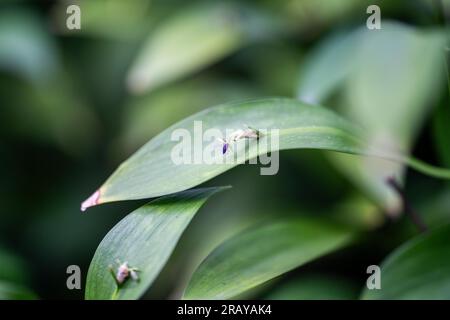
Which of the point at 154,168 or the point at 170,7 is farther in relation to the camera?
the point at 170,7

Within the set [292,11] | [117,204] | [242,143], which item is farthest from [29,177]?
[242,143]

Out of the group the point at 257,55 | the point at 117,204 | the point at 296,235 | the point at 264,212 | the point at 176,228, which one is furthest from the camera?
the point at 257,55

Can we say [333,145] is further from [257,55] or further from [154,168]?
[257,55]

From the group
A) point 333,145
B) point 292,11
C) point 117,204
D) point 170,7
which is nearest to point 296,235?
point 333,145

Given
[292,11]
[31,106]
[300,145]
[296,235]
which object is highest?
[292,11]

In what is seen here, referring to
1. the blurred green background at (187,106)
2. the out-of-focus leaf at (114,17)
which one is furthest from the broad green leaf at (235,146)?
the out-of-focus leaf at (114,17)

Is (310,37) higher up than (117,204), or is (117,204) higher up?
(310,37)

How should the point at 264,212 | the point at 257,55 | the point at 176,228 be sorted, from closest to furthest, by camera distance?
the point at 176,228, the point at 264,212, the point at 257,55
